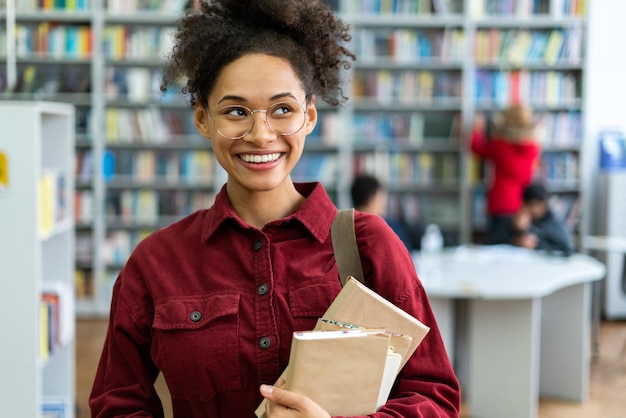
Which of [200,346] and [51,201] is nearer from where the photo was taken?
[200,346]

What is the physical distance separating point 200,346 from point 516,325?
3.25 meters

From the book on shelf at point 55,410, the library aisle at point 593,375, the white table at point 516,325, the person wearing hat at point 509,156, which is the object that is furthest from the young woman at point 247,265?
the person wearing hat at point 509,156

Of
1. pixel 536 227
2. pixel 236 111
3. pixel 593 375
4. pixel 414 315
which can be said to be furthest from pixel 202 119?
pixel 536 227

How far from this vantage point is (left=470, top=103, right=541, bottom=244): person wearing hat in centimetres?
675

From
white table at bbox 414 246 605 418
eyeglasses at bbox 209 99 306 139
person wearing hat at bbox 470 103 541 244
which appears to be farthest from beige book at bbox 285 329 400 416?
person wearing hat at bbox 470 103 541 244

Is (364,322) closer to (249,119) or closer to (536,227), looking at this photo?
(249,119)

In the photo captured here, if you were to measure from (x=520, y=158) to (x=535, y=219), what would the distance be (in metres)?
0.80

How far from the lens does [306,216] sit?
1438mm

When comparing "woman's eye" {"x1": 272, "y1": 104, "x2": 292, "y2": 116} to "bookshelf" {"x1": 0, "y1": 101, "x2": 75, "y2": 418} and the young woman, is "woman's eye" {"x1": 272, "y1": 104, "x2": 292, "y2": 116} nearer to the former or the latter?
the young woman

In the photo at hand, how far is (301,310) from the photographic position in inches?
54.6

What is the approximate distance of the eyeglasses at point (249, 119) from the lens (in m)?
1.39

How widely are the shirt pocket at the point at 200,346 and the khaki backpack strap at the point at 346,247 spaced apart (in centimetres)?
19

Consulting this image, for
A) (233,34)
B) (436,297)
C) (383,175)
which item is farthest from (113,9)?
(233,34)

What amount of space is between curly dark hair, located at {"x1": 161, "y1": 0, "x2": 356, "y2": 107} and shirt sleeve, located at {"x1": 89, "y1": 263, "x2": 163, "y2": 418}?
0.37 meters
